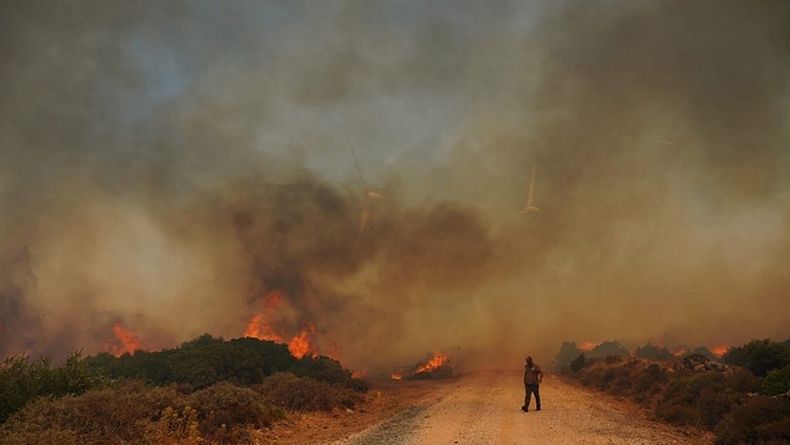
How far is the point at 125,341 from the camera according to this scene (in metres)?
49.4

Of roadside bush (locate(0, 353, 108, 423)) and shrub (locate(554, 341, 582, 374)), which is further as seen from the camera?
shrub (locate(554, 341, 582, 374))

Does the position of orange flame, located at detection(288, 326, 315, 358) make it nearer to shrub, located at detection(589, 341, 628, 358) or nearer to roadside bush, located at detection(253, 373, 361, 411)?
roadside bush, located at detection(253, 373, 361, 411)

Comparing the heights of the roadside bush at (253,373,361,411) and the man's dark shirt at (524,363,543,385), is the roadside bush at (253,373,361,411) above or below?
below

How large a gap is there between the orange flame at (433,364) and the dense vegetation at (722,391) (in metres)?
16.9

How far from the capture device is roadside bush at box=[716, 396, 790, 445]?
35.6 ft

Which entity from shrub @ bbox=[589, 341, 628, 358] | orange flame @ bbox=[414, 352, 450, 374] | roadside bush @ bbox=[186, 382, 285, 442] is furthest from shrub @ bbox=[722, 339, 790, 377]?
shrub @ bbox=[589, 341, 628, 358]

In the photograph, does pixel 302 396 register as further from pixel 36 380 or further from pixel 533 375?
pixel 533 375

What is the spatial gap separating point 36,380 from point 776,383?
25.5 m

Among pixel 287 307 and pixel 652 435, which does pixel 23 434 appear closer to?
pixel 652 435

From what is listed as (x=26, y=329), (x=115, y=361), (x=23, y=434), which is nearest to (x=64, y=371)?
(x=23, y=434)

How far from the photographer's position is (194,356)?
90.9ft

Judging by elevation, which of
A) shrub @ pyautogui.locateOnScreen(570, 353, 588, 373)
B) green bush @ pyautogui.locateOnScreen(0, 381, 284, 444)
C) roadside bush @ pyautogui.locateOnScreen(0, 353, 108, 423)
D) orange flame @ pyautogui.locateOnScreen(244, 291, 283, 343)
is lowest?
green bush @ pyautogui.locateOnScreen(0, 381, 284, 444)

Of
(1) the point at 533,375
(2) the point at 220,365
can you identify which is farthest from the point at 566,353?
(2) the point at 220,365

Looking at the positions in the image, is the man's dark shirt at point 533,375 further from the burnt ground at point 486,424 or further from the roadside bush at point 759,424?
the roadside bush at point 759,424
